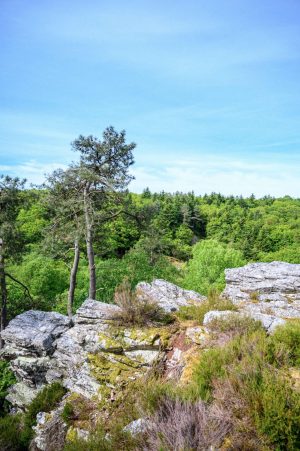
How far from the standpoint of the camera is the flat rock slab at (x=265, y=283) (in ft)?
30.6

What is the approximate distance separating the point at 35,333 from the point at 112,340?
119 inches

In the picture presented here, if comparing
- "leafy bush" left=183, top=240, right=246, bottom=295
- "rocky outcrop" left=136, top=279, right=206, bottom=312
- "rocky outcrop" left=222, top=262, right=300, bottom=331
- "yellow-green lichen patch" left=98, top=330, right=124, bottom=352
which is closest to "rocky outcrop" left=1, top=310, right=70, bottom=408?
"yellow-green lichen patch" left=98, top=330, right=124, bottom=352

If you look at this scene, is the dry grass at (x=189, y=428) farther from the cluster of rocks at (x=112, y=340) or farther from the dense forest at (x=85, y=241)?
the dense forest at (x=85, y=241)

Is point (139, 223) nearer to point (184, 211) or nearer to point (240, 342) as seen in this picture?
point (240, 342)

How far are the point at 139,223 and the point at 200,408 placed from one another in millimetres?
12157

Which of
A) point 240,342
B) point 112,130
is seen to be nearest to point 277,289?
point 240,342

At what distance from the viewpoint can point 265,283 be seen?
9.72 metres

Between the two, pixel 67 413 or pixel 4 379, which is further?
pixel 4 379

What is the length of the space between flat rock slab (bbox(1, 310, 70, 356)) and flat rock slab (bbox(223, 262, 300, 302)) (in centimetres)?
562

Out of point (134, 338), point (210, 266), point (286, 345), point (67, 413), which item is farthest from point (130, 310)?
point (210, 266)

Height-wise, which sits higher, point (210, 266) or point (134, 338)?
point (134, 338)

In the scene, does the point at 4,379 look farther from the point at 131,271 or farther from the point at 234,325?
the point at 131,271

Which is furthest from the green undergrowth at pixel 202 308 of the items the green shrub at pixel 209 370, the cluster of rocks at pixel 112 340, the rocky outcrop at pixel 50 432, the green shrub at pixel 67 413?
the rocky outcrop at pixel 50 432

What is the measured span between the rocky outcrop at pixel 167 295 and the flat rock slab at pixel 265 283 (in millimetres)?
1219
